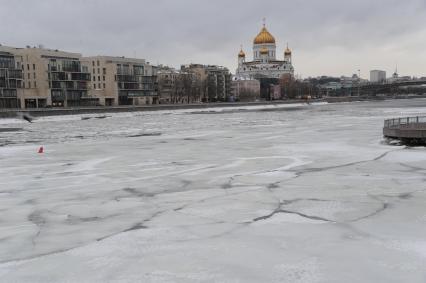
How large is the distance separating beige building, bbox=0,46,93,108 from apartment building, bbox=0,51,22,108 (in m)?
2.42

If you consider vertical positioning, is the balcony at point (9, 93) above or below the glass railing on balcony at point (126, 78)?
below

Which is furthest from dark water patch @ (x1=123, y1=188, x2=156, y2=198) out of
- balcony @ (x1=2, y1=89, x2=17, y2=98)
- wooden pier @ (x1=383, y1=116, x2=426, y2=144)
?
balcony @ (x1=2, y1=89, x2=17, y2=98)

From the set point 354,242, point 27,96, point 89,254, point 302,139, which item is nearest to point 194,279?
point 89,254

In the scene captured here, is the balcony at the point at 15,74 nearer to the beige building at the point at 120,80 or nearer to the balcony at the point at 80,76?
the balcony at the point at 80,76

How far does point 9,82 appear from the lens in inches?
3691

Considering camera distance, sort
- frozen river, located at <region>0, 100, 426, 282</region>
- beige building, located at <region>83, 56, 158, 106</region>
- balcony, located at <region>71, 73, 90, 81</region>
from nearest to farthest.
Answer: frozen river, located at <region>0, 100, 426, 282</region>
balcony, located at <region>71, 73, 90, 81</region>
beige building, located at <region>83, 56, 158, 106</region>

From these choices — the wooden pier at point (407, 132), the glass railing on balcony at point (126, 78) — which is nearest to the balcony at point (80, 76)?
the glass railing on balcony at point (126, 78)

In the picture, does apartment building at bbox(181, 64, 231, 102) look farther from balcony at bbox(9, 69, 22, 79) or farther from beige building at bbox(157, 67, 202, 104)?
balcony at bbox(9, 69, 22, 79)

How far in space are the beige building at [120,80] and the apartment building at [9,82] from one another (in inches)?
868

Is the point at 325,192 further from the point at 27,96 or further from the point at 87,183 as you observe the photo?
the point at 27,96

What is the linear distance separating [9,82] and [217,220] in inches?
3636

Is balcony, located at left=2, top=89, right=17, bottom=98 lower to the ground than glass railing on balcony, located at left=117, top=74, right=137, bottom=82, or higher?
lower

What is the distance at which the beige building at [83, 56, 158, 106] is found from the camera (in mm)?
119750

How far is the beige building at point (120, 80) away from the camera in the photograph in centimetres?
11975
